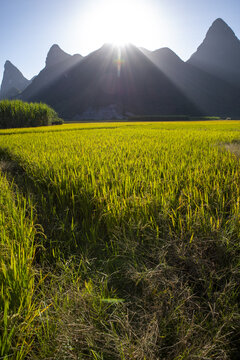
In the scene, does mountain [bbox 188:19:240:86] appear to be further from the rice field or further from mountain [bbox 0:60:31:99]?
mountain [bbox 0:60:31:99]

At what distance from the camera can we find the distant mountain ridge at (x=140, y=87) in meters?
71.5

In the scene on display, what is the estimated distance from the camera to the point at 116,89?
74.9m

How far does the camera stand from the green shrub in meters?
12.1

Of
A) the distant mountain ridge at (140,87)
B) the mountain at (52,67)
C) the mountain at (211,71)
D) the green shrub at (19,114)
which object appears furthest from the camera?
the mountain at (52,67)

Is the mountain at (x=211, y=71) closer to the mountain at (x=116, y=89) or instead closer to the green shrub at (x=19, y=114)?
the mountain at (x=116, y=89)

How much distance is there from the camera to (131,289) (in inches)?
39.1

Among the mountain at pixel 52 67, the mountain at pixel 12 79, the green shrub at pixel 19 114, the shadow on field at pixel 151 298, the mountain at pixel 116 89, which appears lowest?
the shadow on field at pixel 151 298

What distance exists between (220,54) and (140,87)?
59.4 meters

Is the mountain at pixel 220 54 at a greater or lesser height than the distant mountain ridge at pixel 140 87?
greater

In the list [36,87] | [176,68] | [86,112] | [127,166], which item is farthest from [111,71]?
[127,166]

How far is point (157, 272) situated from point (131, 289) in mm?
162

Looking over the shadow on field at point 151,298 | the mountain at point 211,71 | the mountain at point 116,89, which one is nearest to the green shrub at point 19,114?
the shadow on field at point 151,298

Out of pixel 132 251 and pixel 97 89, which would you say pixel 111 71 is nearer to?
pixel 97 89

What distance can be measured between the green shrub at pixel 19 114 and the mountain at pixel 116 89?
186 ft
